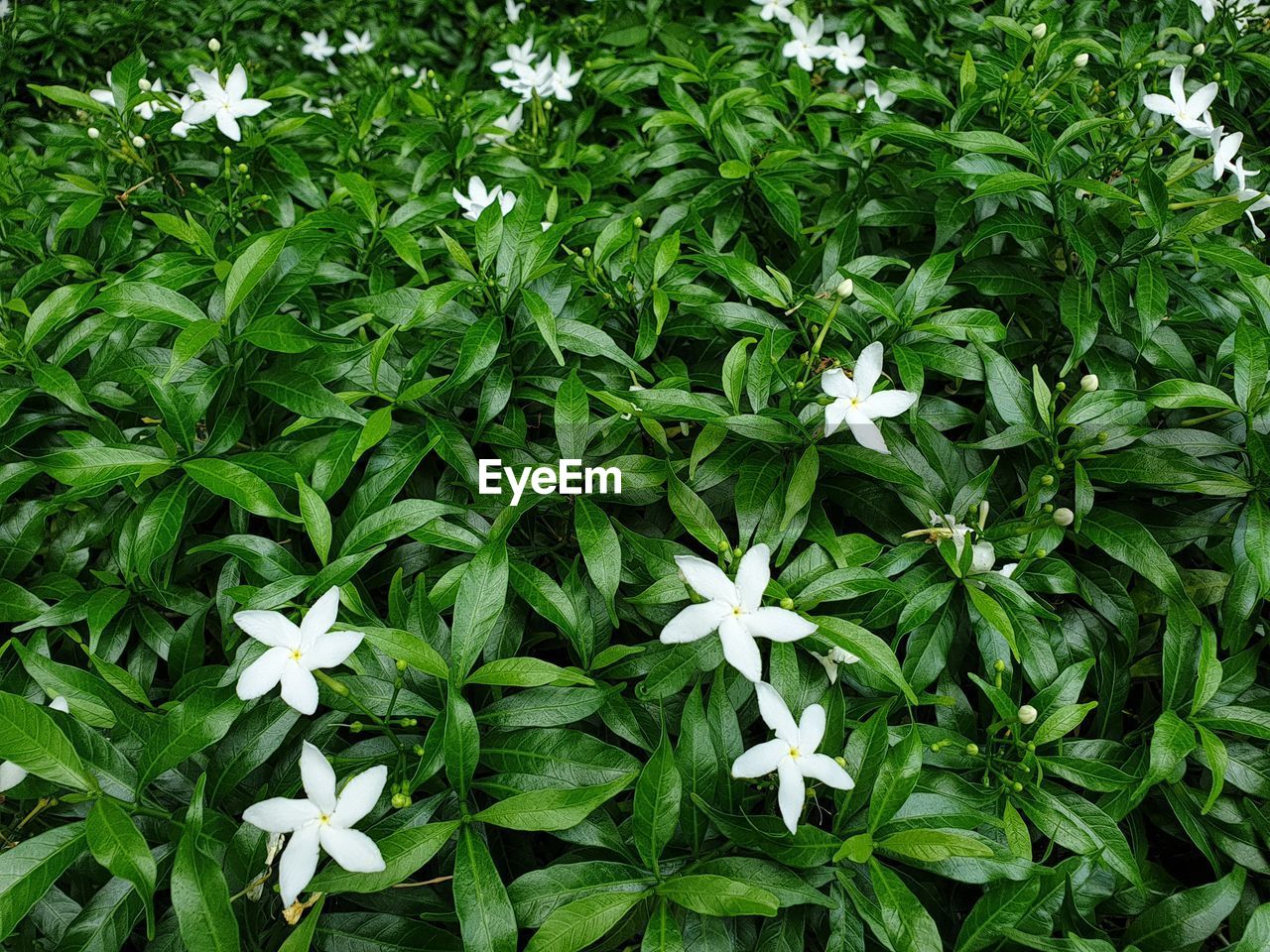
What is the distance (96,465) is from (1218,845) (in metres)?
1.69

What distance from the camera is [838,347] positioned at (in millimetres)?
1430

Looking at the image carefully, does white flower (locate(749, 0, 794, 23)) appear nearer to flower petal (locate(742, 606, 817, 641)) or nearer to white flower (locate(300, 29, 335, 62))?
white flower (locate(300, 29, 335, 62))

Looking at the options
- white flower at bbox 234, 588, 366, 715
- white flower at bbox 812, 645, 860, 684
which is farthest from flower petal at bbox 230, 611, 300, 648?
white flower at bbox 812, 645, 860, 684

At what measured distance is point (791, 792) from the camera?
3.14 ft

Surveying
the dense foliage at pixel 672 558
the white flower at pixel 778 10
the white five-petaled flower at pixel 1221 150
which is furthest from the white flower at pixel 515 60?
the white five-petaled flower at pixel 1221 150

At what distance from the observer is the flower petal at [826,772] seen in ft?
3.19

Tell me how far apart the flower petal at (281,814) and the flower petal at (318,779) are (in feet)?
0.04

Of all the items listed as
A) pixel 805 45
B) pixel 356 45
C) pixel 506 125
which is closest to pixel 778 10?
pixel 805 45

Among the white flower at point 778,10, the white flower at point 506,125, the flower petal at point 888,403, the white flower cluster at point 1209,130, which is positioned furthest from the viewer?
the white flower at point 778,10

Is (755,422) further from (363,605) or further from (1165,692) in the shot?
(1165,692)

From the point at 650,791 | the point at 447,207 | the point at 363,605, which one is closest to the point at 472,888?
the point at 650,791

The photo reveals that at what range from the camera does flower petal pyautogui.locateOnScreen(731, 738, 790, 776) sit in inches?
38.0

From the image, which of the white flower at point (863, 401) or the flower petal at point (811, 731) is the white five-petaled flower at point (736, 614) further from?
the white flower at point (863, 401)

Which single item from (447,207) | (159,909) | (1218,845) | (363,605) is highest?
(447,207)
